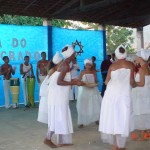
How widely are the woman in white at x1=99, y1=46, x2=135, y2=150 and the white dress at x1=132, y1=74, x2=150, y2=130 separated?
1097 mm

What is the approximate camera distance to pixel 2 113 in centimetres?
940

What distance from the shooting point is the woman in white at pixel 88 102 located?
6980 mm

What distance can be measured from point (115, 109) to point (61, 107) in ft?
3.23

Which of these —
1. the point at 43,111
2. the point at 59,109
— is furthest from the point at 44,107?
the point at 59,109

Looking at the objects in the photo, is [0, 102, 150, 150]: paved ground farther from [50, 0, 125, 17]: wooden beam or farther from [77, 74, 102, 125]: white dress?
[50, 0, 125, 17]: wooden beam

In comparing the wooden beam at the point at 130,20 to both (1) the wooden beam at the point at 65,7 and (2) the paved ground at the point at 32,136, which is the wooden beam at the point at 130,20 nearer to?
(1) the wooden beam at the point at 65,7

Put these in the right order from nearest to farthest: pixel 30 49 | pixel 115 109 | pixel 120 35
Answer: pixel 115 109
pixel 30 49
pixel 120 35

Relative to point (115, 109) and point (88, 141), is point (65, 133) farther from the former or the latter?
point (115, 109)

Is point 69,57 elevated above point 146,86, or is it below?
above

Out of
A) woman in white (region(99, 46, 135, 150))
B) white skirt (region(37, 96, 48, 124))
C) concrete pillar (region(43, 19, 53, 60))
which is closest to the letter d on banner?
concrete pillar (region(43, 19, 53, 60))

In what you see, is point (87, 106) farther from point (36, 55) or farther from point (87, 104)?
point (36, 55)

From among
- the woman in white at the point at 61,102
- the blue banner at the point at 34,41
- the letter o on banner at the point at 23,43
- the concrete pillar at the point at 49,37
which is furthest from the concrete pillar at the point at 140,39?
the woman in white at the point at 61,102

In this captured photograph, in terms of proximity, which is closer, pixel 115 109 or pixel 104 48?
pixel 115 109

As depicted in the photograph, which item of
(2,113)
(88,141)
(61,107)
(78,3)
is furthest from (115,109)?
(78,3)
